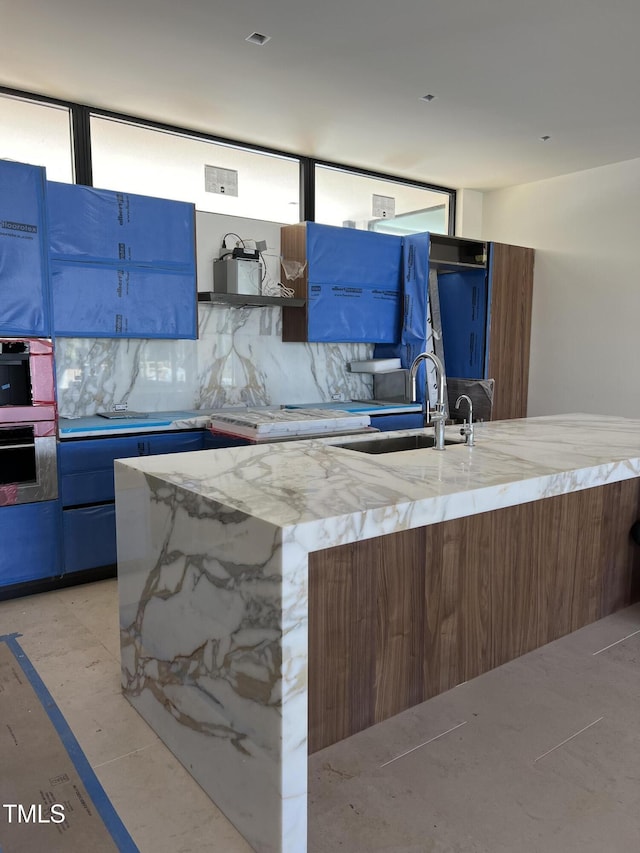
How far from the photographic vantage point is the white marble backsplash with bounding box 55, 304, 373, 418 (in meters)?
3.92

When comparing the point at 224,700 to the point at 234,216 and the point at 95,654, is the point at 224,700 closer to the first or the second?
the point at 95,654

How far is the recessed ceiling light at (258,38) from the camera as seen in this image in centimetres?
297

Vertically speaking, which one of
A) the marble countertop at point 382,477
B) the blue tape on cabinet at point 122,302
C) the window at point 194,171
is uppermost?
the window at point 194,171

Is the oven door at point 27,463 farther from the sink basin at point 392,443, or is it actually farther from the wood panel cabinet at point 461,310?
the wood panel cabinet at point 461,310

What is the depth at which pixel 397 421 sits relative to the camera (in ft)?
15.3

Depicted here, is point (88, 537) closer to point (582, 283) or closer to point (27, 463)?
point (27, 463)

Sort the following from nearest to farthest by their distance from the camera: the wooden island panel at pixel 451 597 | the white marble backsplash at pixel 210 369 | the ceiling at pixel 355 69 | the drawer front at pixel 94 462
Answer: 1. the wooden island panel at pixel 451 597
2. the ceiling at pixel 355 69
3. the drawer front at pixel 94 462
4. the white marble backsplash at pixel 210 369

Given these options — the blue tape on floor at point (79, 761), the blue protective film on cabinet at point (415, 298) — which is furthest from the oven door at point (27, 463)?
the blue protective film on cabinet at point (415, 298)

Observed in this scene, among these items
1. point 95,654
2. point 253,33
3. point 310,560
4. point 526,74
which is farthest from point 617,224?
point 95,654

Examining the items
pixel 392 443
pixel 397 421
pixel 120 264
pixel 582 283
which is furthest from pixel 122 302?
pixel 582 283

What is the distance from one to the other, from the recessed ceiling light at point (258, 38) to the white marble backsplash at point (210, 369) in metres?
1.71

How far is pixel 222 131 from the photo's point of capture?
14.0 feet

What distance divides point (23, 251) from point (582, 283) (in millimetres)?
4281

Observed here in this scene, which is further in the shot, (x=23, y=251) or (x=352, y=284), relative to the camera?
(x=352, y=284)
